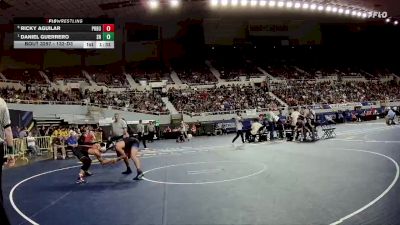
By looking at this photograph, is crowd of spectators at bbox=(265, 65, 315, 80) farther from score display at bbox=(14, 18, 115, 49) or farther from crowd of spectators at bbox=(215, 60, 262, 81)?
score display at bbox=(14, 18, 115, 49)

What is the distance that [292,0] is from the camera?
21.3 meters

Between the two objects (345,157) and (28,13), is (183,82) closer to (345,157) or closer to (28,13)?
(28,13)

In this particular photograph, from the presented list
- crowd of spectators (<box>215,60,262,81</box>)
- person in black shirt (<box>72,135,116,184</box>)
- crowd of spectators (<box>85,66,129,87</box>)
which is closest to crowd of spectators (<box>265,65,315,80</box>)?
crowd of spectators (<box>215,60,262,81</box>)

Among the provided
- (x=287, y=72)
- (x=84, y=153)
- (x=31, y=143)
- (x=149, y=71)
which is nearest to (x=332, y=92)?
(x=287, y=72)

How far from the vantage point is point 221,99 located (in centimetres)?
3578

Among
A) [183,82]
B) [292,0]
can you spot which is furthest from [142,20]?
[292,0]

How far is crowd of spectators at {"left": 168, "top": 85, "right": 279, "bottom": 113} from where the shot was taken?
3375 cm

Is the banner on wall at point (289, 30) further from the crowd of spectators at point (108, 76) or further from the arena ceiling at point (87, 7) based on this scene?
the crowd of spectators at point (108, 76)

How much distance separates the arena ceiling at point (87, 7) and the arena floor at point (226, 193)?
17.6 m

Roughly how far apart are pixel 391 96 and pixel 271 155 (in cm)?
3435

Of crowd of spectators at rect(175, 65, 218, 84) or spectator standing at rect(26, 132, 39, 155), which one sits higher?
crowd of spectators at rect(175, 65, 218, 84)

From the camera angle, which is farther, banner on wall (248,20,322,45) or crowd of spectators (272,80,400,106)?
banner on wall (248,20,322,45)

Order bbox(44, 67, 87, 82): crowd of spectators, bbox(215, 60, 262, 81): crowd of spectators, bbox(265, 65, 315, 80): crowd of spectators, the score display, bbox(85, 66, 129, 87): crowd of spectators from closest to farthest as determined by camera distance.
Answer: the score display < bbox(44, 67, 87, 82): crowd of spectators < bbox(85, 66, 129, 87): crowd of spectators < bbox(215, 60, 262, 81): crowd of spectators < bbox(265, 65, 315, 80): crowd of spectators

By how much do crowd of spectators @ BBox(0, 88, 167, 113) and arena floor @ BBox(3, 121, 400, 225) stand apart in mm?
18757
